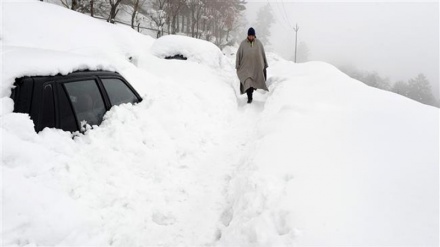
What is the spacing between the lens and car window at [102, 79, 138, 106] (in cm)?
390

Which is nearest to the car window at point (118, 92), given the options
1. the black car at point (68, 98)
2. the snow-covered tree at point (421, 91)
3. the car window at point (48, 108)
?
the black car at point (68, 98)

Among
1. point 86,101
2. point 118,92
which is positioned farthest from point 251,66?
point 86,101

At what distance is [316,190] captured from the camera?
2652 mm

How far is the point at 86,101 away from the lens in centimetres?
337

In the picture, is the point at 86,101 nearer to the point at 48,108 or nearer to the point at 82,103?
the point at 82,103

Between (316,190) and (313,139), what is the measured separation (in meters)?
1.29

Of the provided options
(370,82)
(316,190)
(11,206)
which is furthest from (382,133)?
(370,82)

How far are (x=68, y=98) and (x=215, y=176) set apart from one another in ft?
7.01

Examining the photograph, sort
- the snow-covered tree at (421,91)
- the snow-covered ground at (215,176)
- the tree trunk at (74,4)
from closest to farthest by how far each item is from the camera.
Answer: the snow-covered ground at (215,176) < the tree trunk at (74,4) < the snow-covered tree at (421,91)

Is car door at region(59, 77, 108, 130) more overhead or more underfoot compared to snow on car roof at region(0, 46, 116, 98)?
more underfoot

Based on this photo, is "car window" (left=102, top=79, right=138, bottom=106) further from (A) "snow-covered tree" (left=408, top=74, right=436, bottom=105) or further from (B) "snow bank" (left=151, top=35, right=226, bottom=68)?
(A) "snow-covered tree" (left=408, top=74, right=436, bottom=105)

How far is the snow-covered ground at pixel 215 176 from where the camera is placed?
2.15m

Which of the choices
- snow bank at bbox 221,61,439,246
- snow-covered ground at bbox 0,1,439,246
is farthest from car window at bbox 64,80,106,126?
snow bank at bbox 221,61,439,246

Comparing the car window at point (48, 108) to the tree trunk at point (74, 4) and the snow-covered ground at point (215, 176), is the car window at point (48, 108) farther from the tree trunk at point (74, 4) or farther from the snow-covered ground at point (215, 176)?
the tree trunk at point (74, 4)
